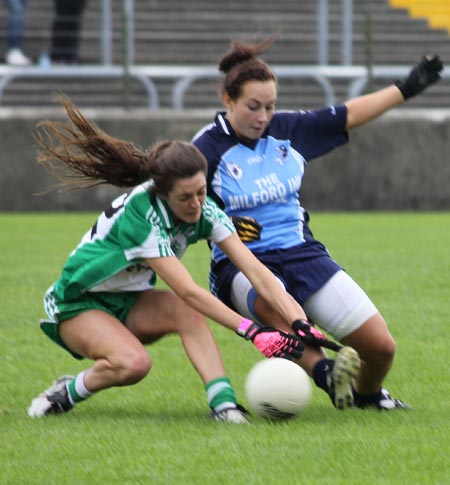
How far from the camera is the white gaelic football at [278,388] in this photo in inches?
210

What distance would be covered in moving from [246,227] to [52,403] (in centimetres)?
114

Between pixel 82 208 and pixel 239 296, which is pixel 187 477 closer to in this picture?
pixel 239 296

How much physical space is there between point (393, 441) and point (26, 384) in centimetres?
214

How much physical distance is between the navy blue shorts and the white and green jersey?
0.31 metres

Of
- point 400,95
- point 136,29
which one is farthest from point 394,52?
point 400,95

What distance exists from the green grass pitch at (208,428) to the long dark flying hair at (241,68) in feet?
4.72

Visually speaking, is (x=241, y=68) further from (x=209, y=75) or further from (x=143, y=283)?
(x=209, y=75)

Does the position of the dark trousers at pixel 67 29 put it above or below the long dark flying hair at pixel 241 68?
below

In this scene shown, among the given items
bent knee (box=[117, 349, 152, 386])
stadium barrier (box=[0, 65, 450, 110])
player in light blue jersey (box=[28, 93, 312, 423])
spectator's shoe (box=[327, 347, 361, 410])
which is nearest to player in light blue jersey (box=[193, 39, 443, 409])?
spectator's shoe (box=[327, 347, 361, 410])

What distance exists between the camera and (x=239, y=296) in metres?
5.84

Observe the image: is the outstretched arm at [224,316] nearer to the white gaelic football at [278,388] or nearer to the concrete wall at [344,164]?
the white gaelic football at [278,388]

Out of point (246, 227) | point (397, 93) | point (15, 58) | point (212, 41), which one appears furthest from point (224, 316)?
point (212, 41)

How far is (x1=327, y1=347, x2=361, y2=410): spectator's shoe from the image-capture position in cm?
529

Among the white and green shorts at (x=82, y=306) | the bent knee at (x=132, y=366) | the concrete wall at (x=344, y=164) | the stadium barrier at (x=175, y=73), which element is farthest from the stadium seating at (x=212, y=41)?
the bent knee at (x=132, y=366)
